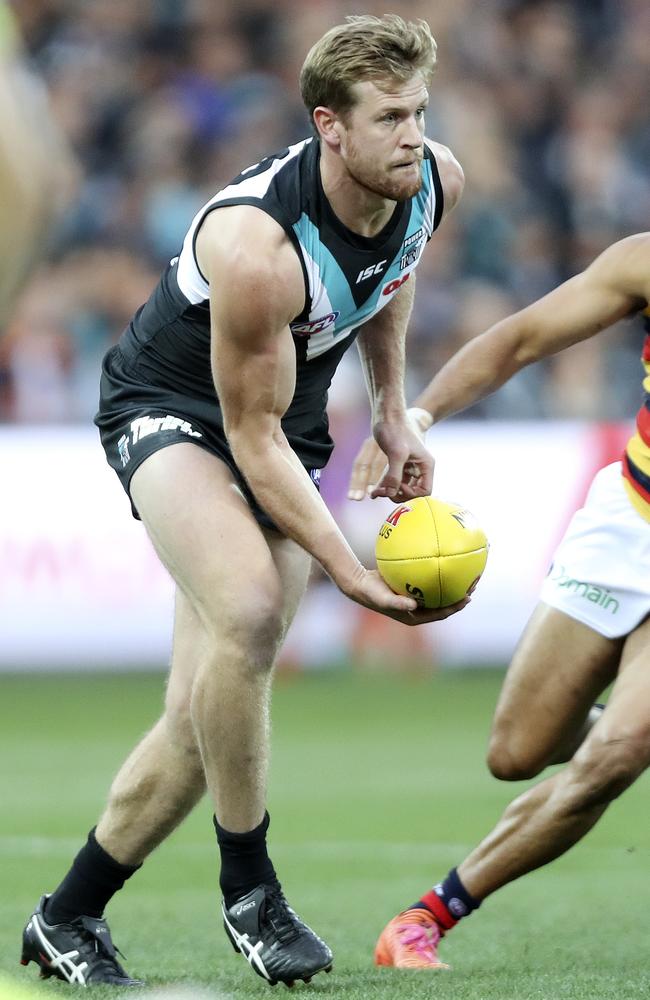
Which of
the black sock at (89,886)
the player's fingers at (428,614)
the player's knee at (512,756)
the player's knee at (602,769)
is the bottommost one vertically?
the black sock at (89,886)

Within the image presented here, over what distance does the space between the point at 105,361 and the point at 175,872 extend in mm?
2406

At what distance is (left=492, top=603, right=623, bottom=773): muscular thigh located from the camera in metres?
5.23

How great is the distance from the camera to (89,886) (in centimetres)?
496

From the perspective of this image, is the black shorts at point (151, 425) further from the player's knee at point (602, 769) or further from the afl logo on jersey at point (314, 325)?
the player's knee at point (602, 769)

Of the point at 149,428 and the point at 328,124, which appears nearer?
the point at 328,124

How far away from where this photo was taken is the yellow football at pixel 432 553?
180 inches

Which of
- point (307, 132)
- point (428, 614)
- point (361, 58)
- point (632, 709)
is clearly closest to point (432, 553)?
point (428, 614)

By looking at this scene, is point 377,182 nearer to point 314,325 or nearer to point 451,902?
point 314,325

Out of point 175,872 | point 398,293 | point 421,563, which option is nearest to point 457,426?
point 175,872

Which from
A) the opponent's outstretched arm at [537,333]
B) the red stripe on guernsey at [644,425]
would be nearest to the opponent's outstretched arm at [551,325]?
the opponent's outstretched arm at [537,333]

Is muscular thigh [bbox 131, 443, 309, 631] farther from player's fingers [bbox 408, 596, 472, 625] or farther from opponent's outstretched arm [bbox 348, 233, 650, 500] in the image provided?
opponent's outstretched arm [bbox 348, 233, 650, 500]

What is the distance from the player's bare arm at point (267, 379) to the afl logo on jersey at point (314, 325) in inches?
5.8

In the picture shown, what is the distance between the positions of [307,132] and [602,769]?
1041 cm

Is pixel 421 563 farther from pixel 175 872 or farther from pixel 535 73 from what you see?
pixel 535 73
